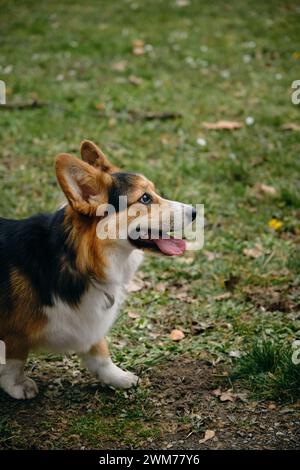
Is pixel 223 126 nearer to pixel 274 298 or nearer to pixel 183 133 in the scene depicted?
pixel 183 133

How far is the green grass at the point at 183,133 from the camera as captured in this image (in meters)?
4.41

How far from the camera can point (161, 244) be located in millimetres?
3318

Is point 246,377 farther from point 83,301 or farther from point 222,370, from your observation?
point 83,301

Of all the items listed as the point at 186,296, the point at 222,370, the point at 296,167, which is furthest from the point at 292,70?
the point at 222,370

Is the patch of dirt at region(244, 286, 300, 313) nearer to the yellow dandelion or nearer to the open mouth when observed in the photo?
the yellow dandelion

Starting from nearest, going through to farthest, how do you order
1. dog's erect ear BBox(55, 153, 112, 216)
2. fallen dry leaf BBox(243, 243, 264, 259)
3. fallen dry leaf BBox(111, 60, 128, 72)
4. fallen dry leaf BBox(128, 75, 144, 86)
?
dog's erect ear BBox(55, 153, 112, 216) < fallen dry leaf BBox(243, 243, 264, 259) < fallen dry leaf BBox(128, 75, 144, 86) < fallen dry leaf BBox(111, 60, 128, 72)

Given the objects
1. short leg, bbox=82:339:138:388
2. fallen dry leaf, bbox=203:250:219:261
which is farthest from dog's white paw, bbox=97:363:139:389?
fallen dry leaf, bbox=203:250:219:261

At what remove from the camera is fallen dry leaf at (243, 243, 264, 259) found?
16.7 feet

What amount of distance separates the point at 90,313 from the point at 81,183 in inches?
30.2

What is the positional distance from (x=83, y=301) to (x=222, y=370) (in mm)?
1115

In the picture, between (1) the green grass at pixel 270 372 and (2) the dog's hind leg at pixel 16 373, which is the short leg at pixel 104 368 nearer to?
(2) the dog's hind leg at pixel 16 373

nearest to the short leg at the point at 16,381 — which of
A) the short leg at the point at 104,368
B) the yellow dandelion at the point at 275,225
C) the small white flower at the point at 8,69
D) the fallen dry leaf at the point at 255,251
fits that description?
the short leg at the point at 104,368

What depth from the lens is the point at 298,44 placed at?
31.1 ft

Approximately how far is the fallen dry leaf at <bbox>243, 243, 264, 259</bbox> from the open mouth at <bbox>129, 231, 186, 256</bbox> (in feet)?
6.01
